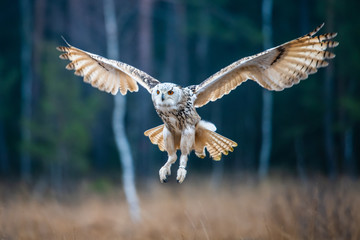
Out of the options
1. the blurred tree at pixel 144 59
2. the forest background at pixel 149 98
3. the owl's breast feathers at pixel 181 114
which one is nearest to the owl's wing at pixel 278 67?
the owl's breast feathers at pixel 181 114

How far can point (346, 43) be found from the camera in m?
9.91

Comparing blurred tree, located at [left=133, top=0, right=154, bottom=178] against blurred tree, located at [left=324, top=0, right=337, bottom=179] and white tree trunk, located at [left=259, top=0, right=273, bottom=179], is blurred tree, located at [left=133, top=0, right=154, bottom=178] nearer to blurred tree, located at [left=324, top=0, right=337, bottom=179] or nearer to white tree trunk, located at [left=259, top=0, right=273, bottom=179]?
white tree trunk, located at [left=259, top=0, right=273, bottom=179]

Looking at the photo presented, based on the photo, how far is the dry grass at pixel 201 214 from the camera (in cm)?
479

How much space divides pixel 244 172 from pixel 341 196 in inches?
312

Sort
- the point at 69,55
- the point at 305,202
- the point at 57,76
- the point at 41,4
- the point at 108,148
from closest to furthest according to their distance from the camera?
the point at 69,55
the point at 305,202
the point at 57,76
the point at 41,4
the point at 108,148

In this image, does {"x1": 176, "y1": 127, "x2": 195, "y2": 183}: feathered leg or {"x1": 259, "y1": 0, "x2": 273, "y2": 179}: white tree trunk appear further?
{"x1": 259, "y1": 0, "x2": 273, "y2": 179}: white tree trunk

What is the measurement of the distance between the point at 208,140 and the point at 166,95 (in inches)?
32.7

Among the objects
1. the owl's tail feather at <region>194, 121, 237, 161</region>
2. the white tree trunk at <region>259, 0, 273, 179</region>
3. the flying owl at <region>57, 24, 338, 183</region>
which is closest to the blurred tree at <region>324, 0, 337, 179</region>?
the white tree trunk at <region>259, 0, 273, 179</region>

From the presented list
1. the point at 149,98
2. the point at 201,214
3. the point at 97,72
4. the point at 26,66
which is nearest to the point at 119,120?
the point at 149,98

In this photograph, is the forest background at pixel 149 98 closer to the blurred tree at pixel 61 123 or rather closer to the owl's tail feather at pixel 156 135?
the blurred tree at pixel 61 123

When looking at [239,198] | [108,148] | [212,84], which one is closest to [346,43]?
[239,198]

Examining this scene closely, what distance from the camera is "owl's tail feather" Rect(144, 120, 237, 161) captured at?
13.3ft

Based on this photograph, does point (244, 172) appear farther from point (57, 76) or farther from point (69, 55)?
point (69, 55)

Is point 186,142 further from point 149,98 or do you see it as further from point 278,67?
point 149,98
